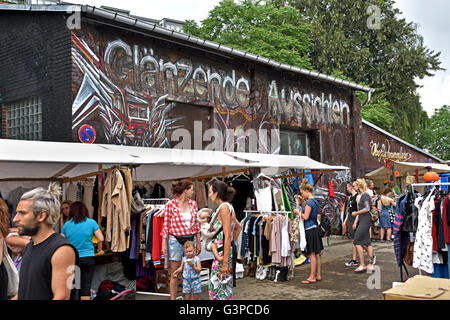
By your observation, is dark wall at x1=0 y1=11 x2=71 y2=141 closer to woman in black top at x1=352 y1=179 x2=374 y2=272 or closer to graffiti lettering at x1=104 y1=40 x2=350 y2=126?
graffiti lettering at x1=104 y1=40 x2=350 y2=126

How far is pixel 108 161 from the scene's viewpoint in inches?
252

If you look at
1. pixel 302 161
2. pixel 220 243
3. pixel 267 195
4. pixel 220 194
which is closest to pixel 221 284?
pixel 220 243

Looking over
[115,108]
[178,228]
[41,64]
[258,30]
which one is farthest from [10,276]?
[258,30]

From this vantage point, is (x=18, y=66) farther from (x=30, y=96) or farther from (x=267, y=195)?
(x=267, y=195)

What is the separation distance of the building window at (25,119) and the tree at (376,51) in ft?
59.9

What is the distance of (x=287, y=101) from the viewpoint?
13844 mm

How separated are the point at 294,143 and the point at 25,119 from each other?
27.8 feet

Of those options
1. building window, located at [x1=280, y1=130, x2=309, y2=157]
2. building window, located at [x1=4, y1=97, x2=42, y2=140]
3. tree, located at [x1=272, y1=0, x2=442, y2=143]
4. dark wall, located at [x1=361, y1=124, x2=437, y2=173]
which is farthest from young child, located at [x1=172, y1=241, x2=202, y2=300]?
tree, located at [x1=272, y1=0, x2=442, y2=143]

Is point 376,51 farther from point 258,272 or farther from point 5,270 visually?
point 5,270

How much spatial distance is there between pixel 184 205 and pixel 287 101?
8701 millimetres

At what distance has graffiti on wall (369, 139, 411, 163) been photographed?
1744 cm

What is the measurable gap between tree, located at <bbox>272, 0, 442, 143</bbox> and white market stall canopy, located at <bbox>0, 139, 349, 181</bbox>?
16.4 meters

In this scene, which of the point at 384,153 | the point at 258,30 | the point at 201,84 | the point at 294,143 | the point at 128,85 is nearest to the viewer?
the point at 128,85

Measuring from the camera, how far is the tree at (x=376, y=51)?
2469 cm
